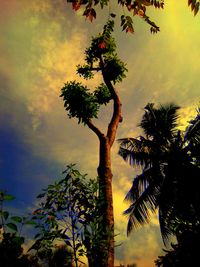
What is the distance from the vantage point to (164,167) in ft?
60.2

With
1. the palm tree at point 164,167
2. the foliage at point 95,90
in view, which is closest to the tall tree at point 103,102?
the foliage at point 95,90

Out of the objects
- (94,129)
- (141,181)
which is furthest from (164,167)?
(94,129)

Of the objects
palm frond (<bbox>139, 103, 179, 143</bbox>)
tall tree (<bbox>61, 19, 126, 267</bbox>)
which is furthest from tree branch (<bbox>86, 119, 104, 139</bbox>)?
palm frond (<bbox>139, 103, 179, 143</bbox>)

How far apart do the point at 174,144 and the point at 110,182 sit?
33.6 ft

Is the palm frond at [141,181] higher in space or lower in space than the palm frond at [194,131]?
lower

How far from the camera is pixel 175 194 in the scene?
16.2 m

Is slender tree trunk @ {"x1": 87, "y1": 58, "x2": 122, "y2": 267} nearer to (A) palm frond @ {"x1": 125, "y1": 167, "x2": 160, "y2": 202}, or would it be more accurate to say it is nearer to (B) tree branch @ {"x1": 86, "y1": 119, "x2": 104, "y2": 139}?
(B) tree branch @ {"x1": 86, "y1": 119, "x2": 104, "y2": 139}

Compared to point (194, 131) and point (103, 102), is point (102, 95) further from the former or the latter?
point (194, 131)

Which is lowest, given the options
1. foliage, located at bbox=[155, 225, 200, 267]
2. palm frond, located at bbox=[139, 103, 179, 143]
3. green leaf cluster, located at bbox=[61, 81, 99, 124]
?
foliage, located at bbox=[155, 225, 200, 267]

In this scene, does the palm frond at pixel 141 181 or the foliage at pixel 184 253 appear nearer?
the foliage at pixel 184 253

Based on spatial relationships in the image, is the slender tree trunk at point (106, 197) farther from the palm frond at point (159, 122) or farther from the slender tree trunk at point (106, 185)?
the palm frond at point (159, 122)

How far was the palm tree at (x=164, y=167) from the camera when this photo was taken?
1580 centimetres

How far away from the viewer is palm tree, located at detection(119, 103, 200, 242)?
51.8ft

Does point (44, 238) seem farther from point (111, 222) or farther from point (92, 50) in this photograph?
point (92, 50)
